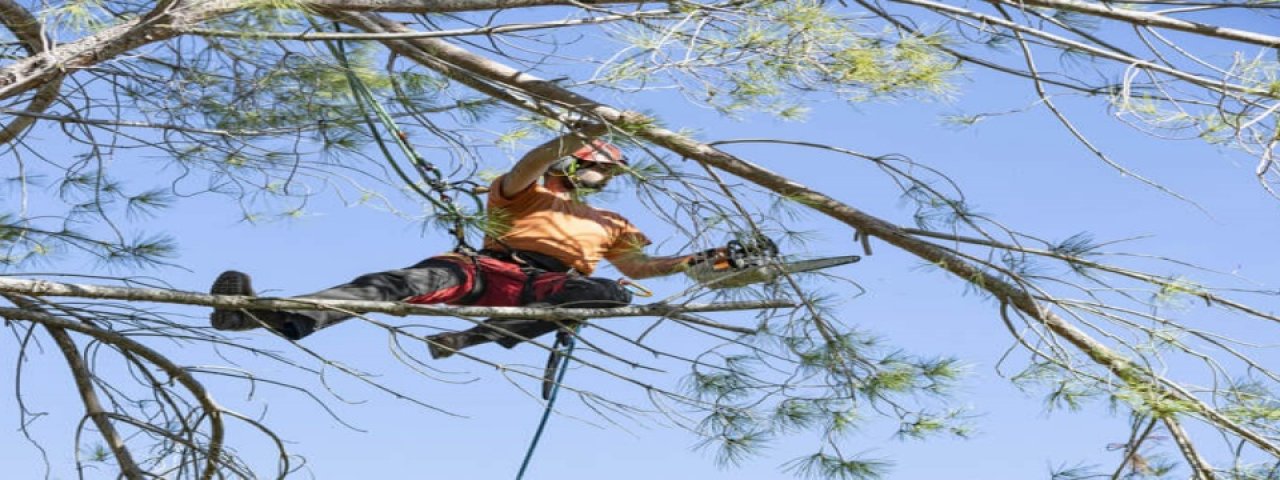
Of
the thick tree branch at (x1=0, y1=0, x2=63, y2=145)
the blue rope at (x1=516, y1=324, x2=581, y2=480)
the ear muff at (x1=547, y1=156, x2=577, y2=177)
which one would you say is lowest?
the blue rope at (x1=516, y1=324, x2=581, y2=480)

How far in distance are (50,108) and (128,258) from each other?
0.44m

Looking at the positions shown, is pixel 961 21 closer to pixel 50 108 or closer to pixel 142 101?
pixel 142 101

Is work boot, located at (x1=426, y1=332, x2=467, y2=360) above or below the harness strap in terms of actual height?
below

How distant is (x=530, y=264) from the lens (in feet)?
13.3

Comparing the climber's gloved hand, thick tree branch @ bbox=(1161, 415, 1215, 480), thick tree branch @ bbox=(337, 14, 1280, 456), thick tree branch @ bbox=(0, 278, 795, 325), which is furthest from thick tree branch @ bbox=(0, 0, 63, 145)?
thick tree branch @ bbox=(1161, 415, 1215, 480)

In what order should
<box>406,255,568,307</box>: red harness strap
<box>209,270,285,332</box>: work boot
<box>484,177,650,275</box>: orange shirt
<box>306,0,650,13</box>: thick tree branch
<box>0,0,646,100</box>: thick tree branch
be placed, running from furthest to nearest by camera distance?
<box>484,177,650,275</box>: orange shirt
<box>406,255,568,307</box>: red harness strap
<box>306,0,650,13</box>: thick tree branch
<box>209,270,285,332</box>: work boot
<box>0,0,646,100</box>: thick tree branch

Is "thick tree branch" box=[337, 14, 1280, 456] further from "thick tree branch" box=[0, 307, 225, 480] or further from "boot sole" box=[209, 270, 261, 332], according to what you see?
"thick tree branch" box=[0, 307, 225, 480]

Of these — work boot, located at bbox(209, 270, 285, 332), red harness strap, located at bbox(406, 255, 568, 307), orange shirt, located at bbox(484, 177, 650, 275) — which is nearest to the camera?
work boot, located at bbox(209, 270, 285, 332)

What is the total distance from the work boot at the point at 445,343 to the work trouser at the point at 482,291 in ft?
0.09

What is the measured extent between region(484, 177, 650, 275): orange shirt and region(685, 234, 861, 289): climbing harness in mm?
414

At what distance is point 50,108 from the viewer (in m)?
4.33

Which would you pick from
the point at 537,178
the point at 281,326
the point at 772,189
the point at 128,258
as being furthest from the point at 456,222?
the point at 128,258

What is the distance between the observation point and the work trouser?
366 centimetres

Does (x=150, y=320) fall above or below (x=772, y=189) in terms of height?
below
